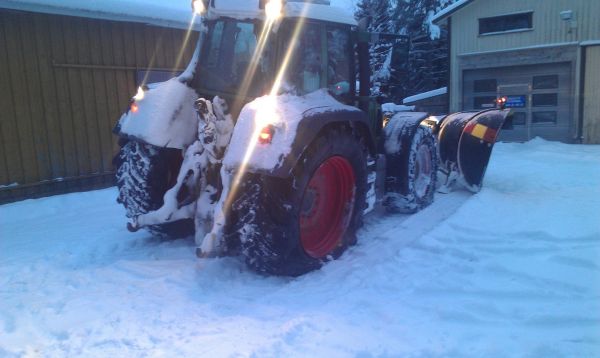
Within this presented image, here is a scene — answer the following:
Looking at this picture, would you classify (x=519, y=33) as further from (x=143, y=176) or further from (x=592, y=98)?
(x=143, y=176)

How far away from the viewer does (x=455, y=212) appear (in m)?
5.74

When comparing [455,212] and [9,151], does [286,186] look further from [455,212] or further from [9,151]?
[9,151]

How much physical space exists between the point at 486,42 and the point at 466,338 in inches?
571

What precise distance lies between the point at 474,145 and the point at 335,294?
13.4 ft

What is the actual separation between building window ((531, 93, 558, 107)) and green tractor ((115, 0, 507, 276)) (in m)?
11.7

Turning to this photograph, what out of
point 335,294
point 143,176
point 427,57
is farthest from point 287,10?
point 427,57

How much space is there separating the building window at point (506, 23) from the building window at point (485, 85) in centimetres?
154

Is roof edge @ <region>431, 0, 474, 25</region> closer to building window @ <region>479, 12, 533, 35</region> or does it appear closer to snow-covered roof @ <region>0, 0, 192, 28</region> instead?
building window @ <region>479, 12, 533, 35</region>

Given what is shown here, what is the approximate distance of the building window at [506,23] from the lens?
1479 cm

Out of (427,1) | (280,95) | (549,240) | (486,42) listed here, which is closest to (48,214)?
(280,95)

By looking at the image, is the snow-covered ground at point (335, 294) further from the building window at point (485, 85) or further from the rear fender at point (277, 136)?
the building window at point (485, 85)

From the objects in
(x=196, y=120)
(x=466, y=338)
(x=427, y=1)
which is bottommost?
(x=466, y=338)

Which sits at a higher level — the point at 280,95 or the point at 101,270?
the point at 280,95

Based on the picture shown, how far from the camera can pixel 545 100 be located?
14.7m
